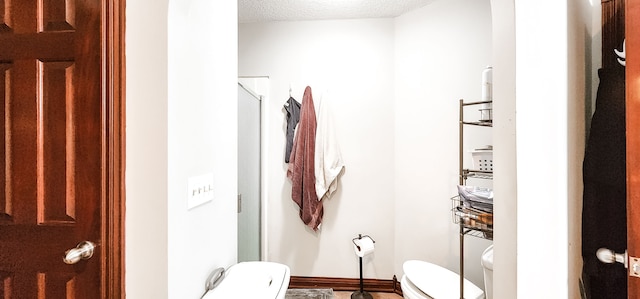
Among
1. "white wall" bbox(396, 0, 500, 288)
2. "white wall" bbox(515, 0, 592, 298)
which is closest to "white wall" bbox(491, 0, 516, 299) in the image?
"white wall" bbox(515, 0, 592, 298)

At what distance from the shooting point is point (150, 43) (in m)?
0.74

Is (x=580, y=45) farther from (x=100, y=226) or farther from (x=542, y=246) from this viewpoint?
(x=100, y=226)

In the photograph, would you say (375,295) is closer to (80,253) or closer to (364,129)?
(364,129)

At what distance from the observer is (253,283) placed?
1078 mm

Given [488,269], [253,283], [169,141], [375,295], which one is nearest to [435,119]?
[488,269]

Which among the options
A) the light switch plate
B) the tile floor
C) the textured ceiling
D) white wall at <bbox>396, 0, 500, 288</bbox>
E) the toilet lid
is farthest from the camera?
the tile floor

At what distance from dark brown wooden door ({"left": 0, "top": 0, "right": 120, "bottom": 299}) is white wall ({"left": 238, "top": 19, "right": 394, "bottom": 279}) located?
5.10ft

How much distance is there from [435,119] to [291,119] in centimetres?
114

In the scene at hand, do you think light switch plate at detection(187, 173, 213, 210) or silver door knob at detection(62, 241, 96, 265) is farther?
light switch plate at detection(187, 173, 213, 210)

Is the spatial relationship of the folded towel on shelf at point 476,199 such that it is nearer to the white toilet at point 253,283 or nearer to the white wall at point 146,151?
the white toilet at point 253,283

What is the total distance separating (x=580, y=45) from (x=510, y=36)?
343 mm

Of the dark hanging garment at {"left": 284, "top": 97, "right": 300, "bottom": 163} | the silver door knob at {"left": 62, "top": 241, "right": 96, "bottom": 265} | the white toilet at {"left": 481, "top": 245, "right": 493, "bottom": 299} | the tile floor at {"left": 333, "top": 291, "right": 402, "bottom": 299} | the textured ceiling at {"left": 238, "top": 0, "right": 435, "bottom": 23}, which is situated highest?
the textured ceiling at {"left": 238, "top": 0, "right": 435, "bottom": 23}

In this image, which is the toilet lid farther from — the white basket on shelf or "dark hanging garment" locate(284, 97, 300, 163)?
"dark hanging garment" locate(284, 97, 300, 163)

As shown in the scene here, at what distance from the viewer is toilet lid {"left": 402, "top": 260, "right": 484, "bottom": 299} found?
1.36 m
